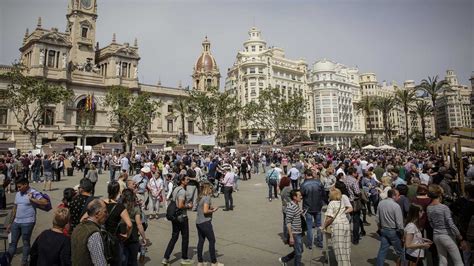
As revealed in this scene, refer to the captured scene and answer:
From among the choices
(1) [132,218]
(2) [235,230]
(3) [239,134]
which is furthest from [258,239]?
(3) [239,134]

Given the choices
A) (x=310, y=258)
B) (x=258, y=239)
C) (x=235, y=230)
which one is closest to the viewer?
(x=310, y=258)

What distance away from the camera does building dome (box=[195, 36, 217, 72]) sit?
78.2m

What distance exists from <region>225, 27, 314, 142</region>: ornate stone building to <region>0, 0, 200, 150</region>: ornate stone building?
727 inches

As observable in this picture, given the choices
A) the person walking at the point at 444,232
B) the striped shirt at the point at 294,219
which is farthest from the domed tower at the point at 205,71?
the person walking at the point at 444,232

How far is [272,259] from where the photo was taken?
6562 millimetres

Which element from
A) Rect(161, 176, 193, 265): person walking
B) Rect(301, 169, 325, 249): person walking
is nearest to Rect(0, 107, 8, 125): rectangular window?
Rect(161, 176, 193, 265): person walking

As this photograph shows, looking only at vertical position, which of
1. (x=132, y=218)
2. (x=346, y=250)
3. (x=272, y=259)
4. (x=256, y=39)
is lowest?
(x=272, y=259)

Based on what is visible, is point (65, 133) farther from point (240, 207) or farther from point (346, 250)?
point (346, 250)

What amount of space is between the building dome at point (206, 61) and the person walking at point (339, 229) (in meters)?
73.2

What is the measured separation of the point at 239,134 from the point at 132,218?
228 feet

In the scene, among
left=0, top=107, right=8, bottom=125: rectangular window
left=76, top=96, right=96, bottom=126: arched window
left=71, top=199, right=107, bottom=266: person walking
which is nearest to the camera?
left=71, top=199, right=107, bottom=266: person walking

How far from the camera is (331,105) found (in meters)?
88.9

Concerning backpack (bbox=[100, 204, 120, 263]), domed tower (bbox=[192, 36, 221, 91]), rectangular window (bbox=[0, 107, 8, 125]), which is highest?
domed tower (bbox=[192, 36, 221, 91])

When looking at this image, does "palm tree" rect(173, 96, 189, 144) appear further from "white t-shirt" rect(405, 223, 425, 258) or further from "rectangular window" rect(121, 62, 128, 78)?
"white t-shirt" rect(405, 223, 425, 258)
